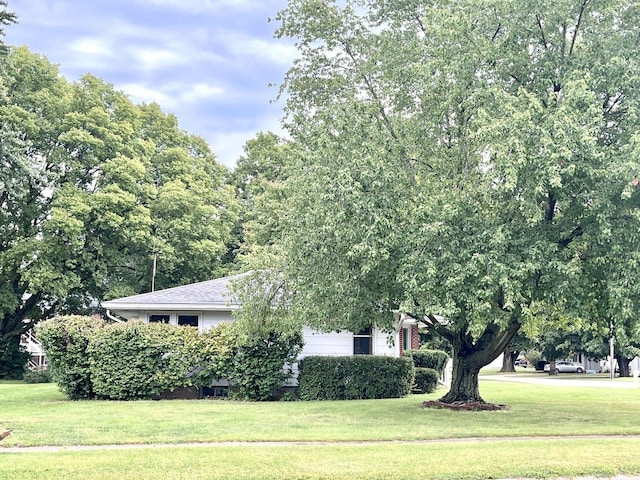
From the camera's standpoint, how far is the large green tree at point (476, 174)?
40.8 feet

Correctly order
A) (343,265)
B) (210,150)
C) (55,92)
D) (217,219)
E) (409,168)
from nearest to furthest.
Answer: (343,265) → (409,168) → (55,92) → (217,219) → (210,150)

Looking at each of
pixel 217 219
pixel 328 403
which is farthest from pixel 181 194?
pixel 328 403

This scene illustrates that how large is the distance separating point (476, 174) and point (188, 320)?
1116 centimetres

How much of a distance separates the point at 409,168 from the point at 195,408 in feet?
27.6

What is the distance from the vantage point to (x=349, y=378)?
20.0 meters

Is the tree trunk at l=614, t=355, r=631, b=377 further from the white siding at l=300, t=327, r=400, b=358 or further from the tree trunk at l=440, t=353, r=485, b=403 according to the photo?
the tree trunk at l=440, t=353, r=485, b=403

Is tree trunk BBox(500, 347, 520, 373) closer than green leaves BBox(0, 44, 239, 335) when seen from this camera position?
No

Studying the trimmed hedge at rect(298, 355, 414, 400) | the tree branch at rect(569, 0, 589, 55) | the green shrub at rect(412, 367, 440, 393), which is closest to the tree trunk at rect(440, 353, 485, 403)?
the trimmed hedge at rect(298, 355, 414, 400)

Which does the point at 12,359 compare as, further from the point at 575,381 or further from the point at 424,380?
the point at 575,381

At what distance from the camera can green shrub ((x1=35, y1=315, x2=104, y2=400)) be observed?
61.6 ft

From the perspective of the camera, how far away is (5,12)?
1844 centimetres

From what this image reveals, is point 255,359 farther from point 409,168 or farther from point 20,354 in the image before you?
point 20,354

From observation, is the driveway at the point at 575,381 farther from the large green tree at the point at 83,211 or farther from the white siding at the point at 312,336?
the large green tree at the point at 83,211

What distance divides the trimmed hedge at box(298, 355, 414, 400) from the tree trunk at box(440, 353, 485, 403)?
126 inches
